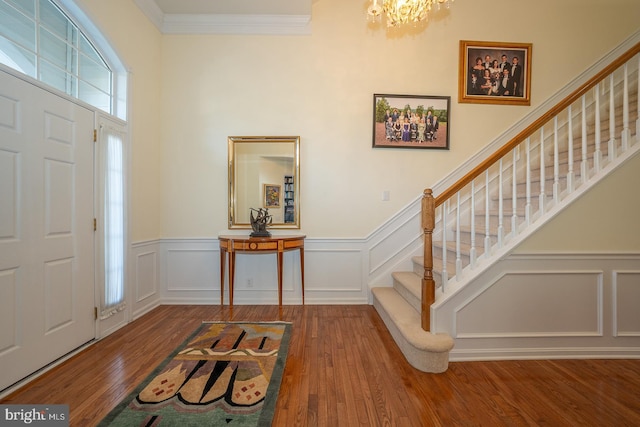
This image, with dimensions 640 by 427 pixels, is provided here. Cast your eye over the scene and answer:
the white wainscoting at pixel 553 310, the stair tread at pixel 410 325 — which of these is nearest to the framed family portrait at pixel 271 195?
the stair tread at pixel 410 325

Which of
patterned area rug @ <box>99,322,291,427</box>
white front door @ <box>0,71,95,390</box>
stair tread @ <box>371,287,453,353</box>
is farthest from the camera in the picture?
stair tread @ <box>371,287,453,353</box>

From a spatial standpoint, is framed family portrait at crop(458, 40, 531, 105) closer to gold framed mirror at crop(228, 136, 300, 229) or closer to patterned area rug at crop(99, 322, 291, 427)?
gold framed mirror at crop(228, 136, 300, 229)

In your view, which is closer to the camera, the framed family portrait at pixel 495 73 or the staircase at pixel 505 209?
the staircase at pixel 505 209

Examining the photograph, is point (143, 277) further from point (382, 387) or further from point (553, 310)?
point (553, 310)

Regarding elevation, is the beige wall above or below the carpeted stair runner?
above

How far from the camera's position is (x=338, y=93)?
3.71 meters

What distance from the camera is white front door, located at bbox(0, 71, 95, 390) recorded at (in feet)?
6.29

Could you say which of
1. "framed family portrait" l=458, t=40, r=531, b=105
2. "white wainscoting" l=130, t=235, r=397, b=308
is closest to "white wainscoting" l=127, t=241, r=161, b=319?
"white wainscoting" l=130, t=235, r=397, b=308

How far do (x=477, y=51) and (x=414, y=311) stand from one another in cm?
341

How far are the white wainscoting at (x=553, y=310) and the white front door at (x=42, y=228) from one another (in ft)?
10.5

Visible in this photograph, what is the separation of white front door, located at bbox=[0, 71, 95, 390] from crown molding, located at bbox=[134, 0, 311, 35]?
1849mm

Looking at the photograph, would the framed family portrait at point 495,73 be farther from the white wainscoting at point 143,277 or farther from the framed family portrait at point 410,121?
the white wainscoting at point 143,277

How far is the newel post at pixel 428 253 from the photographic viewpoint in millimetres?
2281

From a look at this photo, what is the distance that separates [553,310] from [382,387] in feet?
5.29
